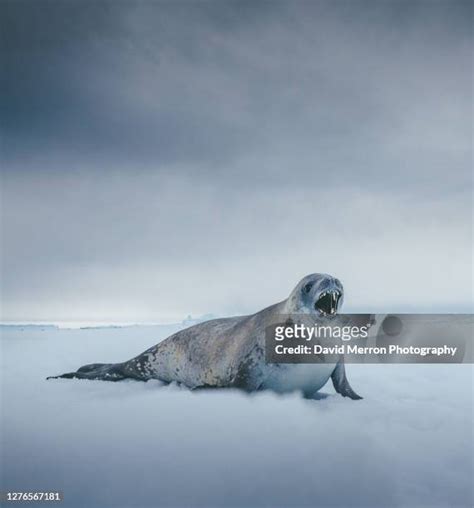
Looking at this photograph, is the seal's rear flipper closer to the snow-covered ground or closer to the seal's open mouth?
A: the snow-covered ground

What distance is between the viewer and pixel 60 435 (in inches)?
163

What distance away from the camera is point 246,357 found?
18.5 feet

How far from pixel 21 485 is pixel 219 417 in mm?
1721

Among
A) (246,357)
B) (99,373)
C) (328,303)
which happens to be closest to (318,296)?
(328,303)

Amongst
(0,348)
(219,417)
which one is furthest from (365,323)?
(0,348)

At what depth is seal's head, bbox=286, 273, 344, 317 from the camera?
17.9 feet

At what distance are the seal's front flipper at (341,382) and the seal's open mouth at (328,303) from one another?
0.75 m

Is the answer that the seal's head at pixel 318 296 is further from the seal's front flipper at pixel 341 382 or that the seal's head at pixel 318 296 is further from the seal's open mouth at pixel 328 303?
the seal's front flipper at pixel 341 382

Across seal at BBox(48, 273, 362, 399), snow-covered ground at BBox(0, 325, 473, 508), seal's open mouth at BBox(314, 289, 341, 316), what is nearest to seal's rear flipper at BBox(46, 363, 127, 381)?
seal at BBox(48, 273, 362, 399)

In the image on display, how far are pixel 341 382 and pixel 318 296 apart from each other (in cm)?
123

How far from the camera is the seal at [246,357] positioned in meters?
5.41

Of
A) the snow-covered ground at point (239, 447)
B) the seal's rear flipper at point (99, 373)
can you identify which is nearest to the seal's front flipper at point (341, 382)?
the snow-covered ground at point (239, 447)

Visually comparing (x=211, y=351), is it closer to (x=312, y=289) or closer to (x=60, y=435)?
(x=312, y=289)

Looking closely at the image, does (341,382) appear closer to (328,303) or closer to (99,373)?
(328,303)
